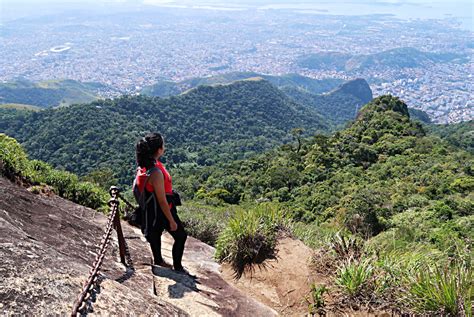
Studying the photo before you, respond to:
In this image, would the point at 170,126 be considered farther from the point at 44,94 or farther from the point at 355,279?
the point at 355,279

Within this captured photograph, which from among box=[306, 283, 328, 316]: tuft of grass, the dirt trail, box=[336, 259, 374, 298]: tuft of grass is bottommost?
the dirt trail

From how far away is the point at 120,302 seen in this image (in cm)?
276

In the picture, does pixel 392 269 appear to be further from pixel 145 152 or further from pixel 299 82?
pixel 299 82

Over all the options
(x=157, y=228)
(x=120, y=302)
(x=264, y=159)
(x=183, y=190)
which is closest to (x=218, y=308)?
(x=157, y=228)

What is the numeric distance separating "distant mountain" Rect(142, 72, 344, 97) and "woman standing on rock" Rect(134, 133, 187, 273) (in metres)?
145

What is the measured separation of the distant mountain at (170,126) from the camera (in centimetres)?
5375

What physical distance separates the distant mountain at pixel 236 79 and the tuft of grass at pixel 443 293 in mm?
146375

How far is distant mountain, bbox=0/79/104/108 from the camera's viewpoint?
390 ft

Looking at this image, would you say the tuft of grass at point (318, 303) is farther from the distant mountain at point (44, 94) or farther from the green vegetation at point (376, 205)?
the distant mountain at point (44, 94)

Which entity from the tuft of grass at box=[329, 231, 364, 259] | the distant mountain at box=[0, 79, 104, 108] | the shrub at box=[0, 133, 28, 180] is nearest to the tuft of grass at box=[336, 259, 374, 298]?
the tuft of grass at box=[329, 231, 364, 259]

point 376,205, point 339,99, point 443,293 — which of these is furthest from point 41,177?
point 339,99

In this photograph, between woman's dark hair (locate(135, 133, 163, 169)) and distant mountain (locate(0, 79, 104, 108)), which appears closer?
woman's dark hair (locate(135, 133, 163, 169))

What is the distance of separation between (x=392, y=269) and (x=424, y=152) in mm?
26787

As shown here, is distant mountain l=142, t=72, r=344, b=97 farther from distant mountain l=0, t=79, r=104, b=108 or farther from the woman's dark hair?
the woman's dark hair
